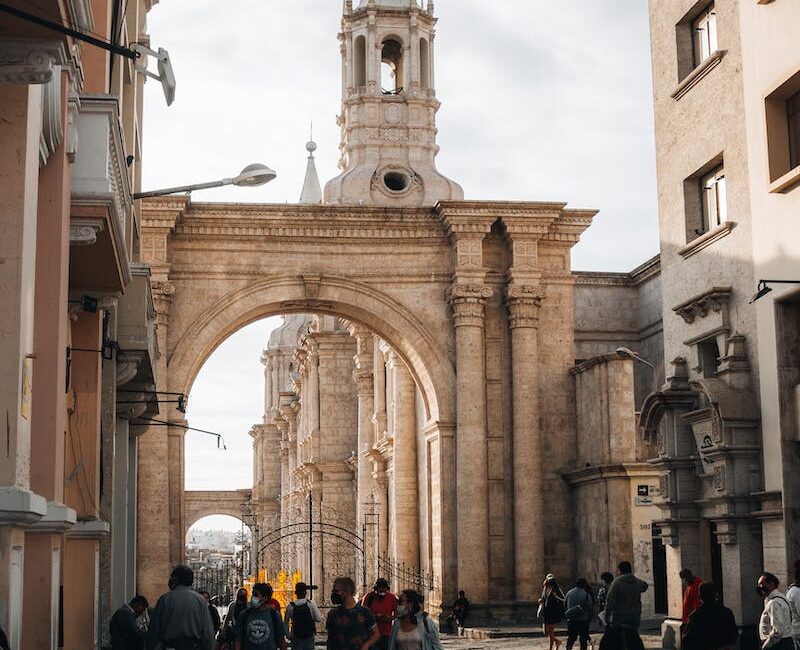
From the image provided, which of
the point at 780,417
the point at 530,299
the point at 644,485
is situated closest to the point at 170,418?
the point at 530,299

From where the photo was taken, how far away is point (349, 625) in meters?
11.6

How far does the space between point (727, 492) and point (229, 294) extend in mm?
15206

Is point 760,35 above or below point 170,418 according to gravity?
above

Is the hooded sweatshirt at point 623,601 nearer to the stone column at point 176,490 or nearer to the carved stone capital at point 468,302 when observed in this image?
the carved stone capital at point 468,302

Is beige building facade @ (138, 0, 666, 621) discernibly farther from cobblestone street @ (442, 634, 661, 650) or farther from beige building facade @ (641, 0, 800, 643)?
beige building facade @ (641, 0, 800, 643)

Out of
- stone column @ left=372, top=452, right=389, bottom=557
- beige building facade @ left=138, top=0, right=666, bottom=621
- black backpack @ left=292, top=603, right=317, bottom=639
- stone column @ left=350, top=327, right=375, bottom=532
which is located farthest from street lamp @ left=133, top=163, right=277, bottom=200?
stone column @ left=350, top=327, right=375, bottom=532

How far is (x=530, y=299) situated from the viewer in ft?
103

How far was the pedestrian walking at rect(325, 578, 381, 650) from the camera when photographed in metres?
11.6

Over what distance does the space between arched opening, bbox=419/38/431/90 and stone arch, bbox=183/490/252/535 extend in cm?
5412

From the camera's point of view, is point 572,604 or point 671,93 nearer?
point 572,604

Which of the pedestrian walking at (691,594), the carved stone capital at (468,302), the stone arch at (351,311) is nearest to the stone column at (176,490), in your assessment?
the stone arch at (351,311)

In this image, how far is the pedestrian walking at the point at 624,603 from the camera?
16.6 m

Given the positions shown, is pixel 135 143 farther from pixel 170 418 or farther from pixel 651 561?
pixel 651 561

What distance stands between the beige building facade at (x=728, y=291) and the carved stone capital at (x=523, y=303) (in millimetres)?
8762
